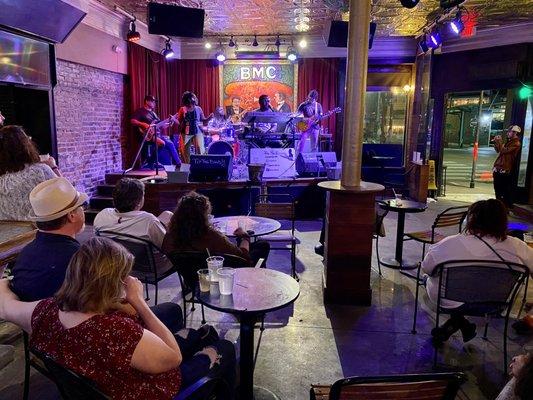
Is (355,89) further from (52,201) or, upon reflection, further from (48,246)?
(48,246)

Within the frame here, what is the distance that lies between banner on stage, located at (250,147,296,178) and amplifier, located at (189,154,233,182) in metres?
1.19

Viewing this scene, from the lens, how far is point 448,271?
2502 millimetres

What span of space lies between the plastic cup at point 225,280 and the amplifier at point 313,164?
15.9 ft

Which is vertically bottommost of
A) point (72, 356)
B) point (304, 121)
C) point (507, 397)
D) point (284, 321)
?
point (284, 321)

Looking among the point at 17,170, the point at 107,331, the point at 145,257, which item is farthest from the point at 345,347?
the point at 17,170

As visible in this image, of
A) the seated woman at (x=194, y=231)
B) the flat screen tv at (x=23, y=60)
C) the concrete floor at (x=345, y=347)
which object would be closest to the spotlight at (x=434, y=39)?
the concrete floor at (x=345, y=347)

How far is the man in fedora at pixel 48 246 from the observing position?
6.07 feet

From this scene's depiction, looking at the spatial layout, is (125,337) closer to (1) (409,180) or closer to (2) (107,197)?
(2) (107,197)

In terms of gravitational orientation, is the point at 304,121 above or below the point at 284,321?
above

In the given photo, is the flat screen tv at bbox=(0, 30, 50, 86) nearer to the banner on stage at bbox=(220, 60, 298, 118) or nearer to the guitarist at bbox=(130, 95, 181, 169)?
the guitarist at bbox=(130, 95, 181, 169)

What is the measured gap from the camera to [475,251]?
2.58m

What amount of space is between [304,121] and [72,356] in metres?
7.64

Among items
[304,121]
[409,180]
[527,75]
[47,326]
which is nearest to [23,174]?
[47,326]

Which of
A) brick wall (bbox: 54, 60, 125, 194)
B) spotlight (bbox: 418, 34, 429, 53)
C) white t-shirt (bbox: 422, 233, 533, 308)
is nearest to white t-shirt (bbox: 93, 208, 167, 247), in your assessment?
white t-shirt (bbox: 422, 233, 533, 308)
